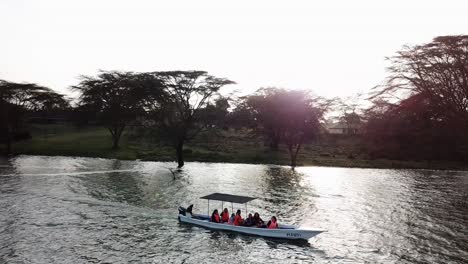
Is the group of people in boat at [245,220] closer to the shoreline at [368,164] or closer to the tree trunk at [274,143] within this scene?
the shoreline at [368,164]

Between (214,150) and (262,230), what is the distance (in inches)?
2710

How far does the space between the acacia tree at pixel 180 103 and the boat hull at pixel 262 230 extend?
42279 mm

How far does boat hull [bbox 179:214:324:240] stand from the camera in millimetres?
32750

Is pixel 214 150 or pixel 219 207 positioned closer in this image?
pixel 219 207

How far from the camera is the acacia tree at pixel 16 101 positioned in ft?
326

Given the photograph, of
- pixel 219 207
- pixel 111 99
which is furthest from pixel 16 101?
pixel 219 207

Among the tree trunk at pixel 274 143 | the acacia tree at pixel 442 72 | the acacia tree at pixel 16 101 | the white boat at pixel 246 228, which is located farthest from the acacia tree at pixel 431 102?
the acacia tree at pixel 16 101

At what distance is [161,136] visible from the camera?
8006cm

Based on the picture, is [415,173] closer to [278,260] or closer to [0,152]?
[278,260]

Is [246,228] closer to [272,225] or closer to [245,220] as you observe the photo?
[245,220]

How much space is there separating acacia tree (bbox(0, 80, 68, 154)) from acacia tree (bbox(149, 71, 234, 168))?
4220 cm

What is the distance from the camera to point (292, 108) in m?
87.4

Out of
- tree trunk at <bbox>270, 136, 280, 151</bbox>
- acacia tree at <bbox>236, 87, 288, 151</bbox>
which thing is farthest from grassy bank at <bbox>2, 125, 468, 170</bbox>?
acacia tree at <bbox>236, 87, 288, 151</bbox>

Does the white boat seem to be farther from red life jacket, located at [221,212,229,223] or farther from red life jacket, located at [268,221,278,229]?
red life jacket, located at [221,212,229,223]
